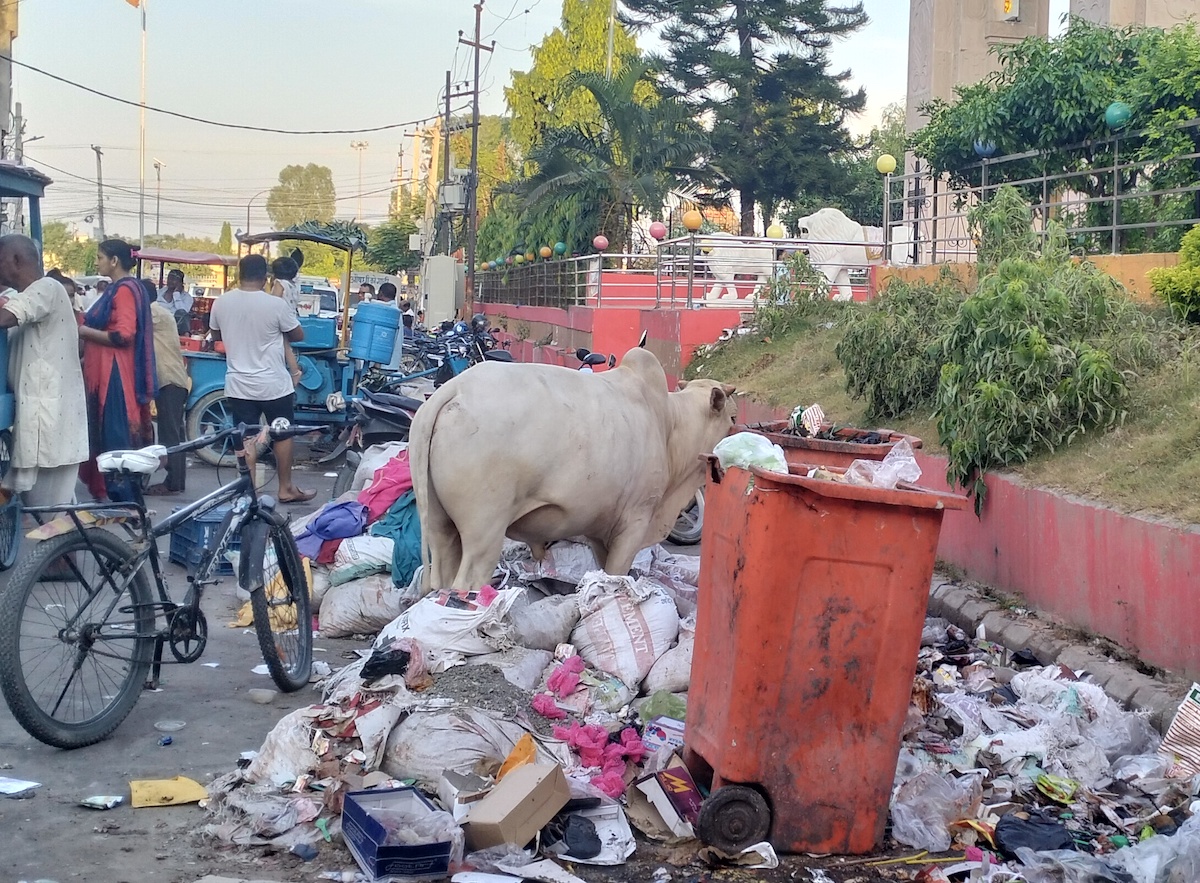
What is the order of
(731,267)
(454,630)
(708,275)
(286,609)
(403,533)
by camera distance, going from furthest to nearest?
1. (708,275)
2. (731,267)
3. (403,533)
4. (286,609)
5. (454,630)

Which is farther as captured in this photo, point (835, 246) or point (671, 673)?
point (835, 246)

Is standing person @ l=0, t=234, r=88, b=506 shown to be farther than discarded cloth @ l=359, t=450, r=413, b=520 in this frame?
No

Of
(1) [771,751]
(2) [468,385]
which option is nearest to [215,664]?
(2) [468,385]

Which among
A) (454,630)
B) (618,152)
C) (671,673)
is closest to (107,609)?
(454,630)

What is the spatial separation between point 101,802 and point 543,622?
200cm

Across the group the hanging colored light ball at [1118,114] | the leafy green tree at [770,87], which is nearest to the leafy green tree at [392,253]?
the leafy green tree at [770,87]

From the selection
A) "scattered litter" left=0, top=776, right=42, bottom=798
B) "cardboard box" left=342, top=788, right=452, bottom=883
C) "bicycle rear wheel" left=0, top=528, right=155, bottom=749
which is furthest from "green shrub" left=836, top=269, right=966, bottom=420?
"scattered litter" left=0, top=776, right=42, bottom=798

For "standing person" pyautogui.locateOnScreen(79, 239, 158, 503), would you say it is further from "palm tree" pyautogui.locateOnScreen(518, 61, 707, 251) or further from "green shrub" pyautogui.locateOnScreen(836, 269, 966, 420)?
"palm tree" pyautogui.locateOnScreen(518, 61, 707, 251)

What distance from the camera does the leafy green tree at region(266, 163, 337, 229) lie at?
113438 millimetres

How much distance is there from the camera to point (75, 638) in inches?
183

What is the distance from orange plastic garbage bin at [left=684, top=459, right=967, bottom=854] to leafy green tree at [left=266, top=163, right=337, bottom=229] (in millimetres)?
111803

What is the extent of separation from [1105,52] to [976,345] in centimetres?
658

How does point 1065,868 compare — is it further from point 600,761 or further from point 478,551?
point 478,551

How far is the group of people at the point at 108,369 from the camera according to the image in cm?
709
